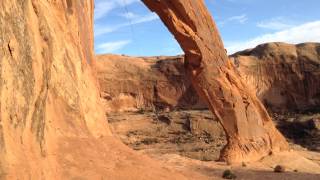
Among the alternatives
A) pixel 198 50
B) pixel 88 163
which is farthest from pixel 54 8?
pixel 198 50

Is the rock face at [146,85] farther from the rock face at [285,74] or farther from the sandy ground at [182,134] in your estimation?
the sandy ground at [182,134]

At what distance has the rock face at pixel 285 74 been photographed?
46.3m

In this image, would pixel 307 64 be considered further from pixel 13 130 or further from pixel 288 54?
pixel 13 130

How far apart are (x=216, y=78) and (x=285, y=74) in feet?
96.9

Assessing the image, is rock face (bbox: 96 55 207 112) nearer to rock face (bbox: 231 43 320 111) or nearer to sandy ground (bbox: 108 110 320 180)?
rock face (bbox: 231 43 320 111)

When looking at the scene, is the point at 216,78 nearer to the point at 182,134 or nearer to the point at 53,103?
the point at 53,103

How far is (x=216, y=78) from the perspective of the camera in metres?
19.9

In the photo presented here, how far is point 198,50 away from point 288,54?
30.1m

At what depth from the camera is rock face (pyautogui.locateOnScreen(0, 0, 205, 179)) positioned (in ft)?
19.2

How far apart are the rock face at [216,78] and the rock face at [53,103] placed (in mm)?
7569

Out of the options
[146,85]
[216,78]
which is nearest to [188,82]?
[146,85]

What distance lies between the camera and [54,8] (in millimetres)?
9414

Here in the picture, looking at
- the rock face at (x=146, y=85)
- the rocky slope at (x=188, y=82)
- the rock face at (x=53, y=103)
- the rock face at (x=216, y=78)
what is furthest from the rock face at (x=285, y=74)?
the rock face at (x=53, y=103)

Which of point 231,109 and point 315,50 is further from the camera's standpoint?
point 315,50
